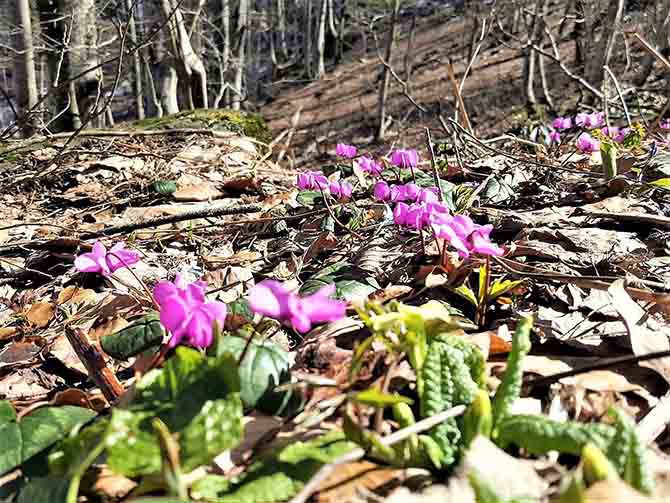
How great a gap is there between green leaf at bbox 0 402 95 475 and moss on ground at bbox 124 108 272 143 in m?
4.38

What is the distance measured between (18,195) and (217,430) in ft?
11.2

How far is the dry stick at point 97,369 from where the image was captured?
42.7 inches

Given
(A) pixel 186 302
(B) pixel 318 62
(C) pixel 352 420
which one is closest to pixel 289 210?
(A) pixel 186 302

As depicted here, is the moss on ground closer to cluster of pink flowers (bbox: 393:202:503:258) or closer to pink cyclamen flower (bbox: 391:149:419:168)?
pink cyclamen flower (bbox: 391:149:419:168)

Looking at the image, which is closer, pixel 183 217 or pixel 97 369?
pixel 97 369

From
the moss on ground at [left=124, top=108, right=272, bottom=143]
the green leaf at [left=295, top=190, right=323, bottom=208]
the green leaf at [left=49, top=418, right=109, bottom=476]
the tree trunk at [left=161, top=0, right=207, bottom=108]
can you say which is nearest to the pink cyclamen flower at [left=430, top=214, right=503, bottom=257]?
the green leaf at [left=49, top=418, right=109, bottom=476]

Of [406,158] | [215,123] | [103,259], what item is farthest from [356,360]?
[215,123]

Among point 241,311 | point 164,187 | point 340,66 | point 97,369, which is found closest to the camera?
point 97,369

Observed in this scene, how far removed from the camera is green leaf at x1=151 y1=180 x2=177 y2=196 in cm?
329

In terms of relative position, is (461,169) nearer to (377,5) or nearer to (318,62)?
(318,62)

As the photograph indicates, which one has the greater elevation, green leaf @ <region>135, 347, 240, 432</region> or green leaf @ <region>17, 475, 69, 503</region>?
green leaf @ <region>135, 347, 240, 432</region>

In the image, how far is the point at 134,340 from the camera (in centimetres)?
124

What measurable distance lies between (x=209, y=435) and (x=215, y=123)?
491 centimetres

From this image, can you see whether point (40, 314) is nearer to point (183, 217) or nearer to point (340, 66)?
point (183, 217)
